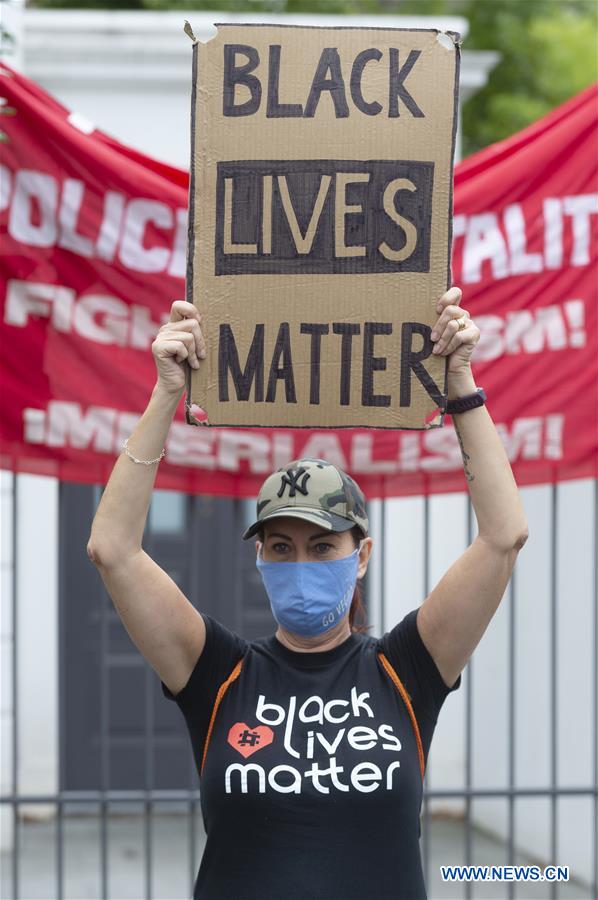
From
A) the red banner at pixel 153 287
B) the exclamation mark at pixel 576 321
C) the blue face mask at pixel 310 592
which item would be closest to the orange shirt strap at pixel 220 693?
the blue face mask at pixel 310 592

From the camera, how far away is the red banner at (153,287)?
381cm

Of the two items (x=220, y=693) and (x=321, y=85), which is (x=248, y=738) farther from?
(x=321, y=85)

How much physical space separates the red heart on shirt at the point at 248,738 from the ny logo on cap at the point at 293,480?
0.49 metres

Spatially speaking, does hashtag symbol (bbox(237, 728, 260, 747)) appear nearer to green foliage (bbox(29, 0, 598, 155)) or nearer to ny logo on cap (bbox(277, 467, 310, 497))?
ny logo on cap (bbox(277, 467, 310, 497))

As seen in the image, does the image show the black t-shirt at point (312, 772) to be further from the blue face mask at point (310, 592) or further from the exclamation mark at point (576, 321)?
the exclamation mark at point (576, 321)

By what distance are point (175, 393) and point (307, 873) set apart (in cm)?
97

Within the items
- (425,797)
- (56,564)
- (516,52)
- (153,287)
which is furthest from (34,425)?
(516,52)

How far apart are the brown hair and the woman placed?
0.15ft

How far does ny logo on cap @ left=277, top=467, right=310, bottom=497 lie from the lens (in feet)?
8.68

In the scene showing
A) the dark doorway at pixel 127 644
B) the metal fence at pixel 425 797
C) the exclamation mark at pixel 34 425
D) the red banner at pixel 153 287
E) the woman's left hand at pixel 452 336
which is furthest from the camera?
the dark doorway at pixel 127 644

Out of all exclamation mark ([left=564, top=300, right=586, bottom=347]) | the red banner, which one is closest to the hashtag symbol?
the red banner

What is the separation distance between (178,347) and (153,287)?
57.3 inches

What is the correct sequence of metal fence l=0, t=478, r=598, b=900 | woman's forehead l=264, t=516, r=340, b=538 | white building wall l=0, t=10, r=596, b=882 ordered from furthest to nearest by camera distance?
white building wall l=0, t=10, r=596, b=882 → metal fence l=0, t=478, r=598, b=900 → woman's forehead l=264, t=516, r=340, b=538

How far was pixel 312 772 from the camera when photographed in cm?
246
